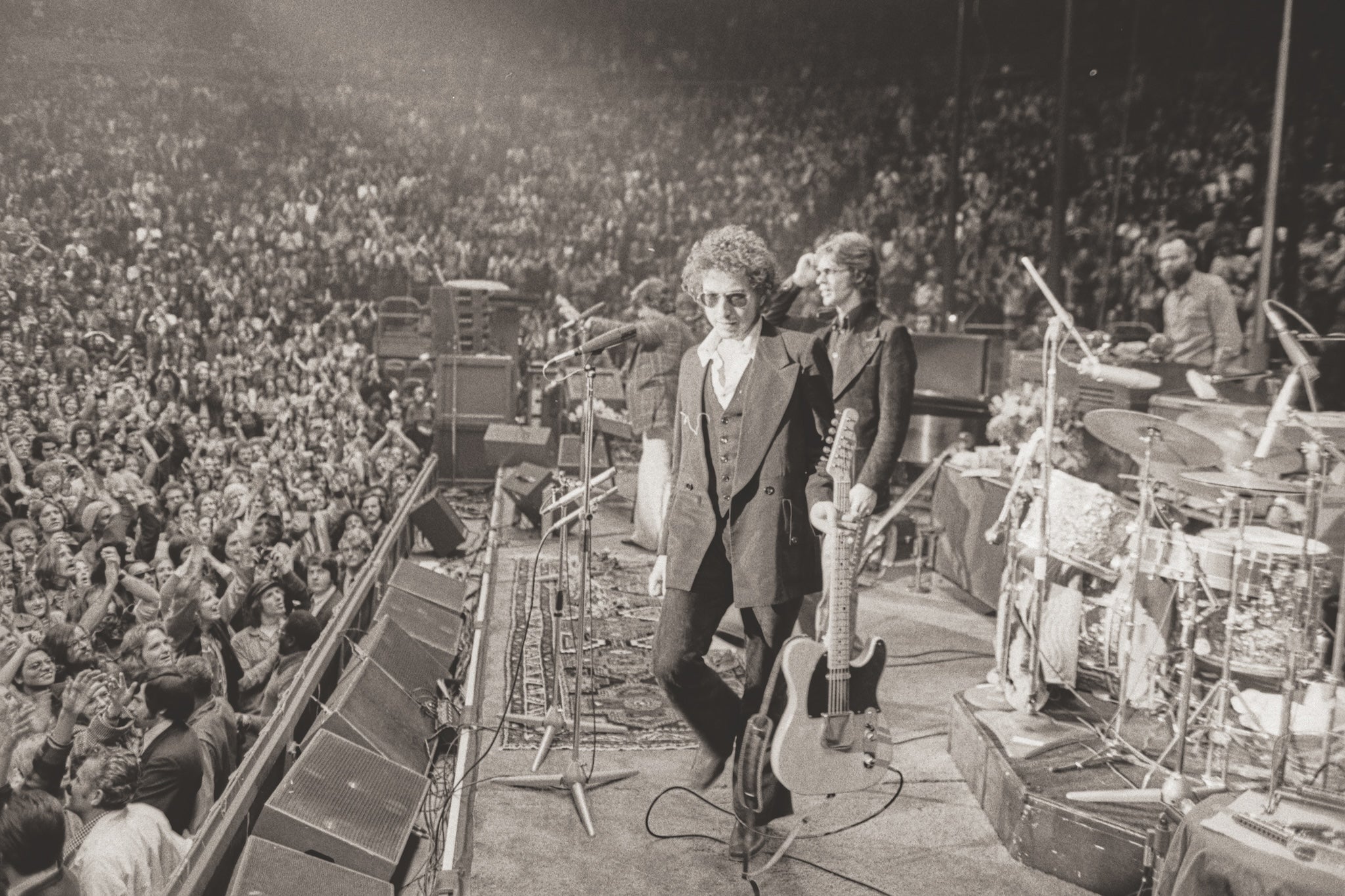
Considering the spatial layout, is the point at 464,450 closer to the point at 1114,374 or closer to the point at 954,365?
the point at 954,365

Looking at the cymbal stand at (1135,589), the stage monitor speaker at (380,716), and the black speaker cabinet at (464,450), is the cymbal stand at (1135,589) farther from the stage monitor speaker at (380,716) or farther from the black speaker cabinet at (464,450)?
the black speaker cabinet at (464,450)

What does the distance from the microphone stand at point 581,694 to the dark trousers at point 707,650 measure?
0.97ft

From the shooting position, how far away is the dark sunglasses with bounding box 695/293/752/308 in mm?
2561

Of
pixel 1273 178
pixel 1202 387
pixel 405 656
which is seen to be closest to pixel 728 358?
pixel 405 656

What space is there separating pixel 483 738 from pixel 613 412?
553cm

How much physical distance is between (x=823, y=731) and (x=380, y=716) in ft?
5.83

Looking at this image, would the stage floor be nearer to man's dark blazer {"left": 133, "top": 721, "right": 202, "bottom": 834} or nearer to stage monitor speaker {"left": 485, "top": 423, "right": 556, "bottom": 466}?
man's dark blazer {"left": 133, "top": 721, "right": 202, "bottom": 834}

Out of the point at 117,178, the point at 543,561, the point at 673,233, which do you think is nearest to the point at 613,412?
the point at 543,561

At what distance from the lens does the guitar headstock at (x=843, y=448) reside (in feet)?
8.41

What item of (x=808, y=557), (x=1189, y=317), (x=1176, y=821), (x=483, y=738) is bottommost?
(x=483, y=738)

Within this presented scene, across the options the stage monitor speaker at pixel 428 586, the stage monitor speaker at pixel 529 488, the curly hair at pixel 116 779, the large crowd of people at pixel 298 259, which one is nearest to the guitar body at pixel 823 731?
the large crowd of people at pixel 298 259

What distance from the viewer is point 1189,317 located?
522 centimetres

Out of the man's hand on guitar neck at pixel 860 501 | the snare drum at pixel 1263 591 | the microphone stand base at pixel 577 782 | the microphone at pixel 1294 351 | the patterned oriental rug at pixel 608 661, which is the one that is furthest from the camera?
the patterned oriental rug at pixel 608 661

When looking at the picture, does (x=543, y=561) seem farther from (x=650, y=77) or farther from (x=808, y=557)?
(x=650, y=77)
